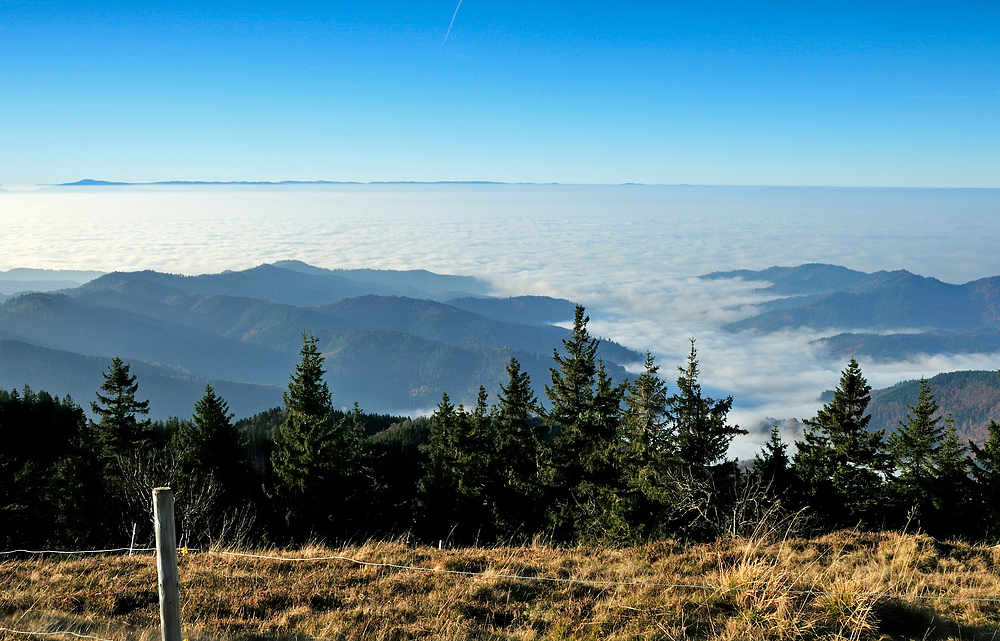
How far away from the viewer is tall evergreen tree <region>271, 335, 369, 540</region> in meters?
28.9

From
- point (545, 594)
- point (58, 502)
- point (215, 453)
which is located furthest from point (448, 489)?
point (545, 594)

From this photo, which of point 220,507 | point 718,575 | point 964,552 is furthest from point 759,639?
point 220,507

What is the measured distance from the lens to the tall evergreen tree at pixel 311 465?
28891 millimetres

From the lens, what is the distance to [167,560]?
5.22 meters

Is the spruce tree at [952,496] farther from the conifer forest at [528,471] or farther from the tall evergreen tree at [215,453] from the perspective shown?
the tall evergreen tree at [215,453]

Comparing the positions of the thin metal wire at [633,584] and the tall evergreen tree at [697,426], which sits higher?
the thin metal wire at [633,584]

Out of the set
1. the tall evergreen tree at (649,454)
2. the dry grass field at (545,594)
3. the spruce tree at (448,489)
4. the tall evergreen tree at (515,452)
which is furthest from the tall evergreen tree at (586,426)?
the dry grass field at (545,594)

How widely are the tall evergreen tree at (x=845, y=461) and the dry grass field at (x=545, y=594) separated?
21601 mm

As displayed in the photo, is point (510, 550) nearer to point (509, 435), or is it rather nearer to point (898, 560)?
point (898, 560)

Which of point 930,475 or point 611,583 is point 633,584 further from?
point 930,475

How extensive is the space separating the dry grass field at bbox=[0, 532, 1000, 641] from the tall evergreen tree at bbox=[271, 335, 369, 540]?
17.7m

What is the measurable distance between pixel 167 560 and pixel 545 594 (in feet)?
18.0

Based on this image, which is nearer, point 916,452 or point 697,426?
point 697,426

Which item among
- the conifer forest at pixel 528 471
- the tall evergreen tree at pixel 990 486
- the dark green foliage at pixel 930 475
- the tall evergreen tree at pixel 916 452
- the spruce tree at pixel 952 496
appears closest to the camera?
the conifer forest at pixel 528 471
